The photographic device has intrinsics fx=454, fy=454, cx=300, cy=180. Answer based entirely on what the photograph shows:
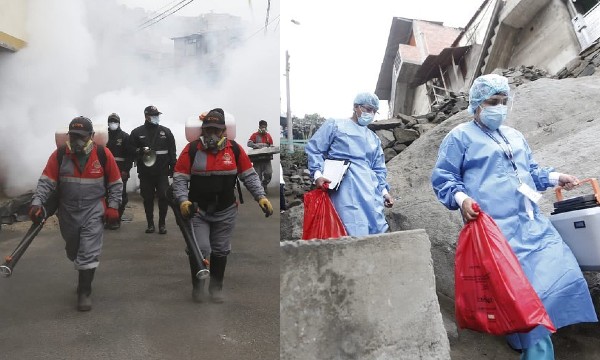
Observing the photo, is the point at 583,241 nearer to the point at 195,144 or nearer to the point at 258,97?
the point at 258,97

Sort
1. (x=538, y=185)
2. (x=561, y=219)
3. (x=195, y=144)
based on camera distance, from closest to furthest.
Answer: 1. (x=195, y=144)
2. (x=561, y=219)
3. (x=538, y=185)

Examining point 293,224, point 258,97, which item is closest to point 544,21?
point 293,224

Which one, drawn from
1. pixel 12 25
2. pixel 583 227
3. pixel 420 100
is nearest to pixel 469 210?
pixel 583 227

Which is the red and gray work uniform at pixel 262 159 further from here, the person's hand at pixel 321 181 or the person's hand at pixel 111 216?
the person's hand at pixel 321 181

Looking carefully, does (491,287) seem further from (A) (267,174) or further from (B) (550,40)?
(B) (550,40)

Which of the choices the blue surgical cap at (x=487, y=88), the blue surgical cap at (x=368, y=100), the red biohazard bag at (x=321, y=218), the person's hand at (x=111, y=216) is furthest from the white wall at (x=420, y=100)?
the person's hand at (x=111, y=216)

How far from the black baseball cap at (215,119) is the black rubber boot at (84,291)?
497 millimetres

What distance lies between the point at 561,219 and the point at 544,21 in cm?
1327

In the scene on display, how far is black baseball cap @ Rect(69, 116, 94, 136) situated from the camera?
114cm

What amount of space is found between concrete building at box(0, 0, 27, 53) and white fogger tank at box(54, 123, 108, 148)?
0.75 ft

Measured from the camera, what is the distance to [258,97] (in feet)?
4.45

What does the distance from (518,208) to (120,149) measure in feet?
5.47

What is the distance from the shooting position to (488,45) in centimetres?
1500

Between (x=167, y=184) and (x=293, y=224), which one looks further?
(x=293, y=224)
